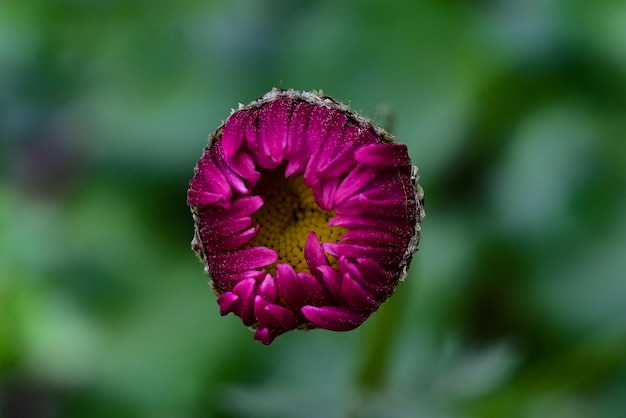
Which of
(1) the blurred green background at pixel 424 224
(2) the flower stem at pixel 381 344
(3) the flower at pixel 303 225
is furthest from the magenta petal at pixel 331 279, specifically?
(1) the blurred green background at pixel 424 224

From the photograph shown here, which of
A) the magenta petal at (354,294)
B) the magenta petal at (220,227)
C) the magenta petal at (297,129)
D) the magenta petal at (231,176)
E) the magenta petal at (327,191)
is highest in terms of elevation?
the magenta petal at (297,129)

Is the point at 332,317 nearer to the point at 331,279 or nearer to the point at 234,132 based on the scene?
the point at 331,279

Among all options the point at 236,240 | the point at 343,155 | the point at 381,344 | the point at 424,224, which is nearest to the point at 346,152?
the point at 343,155

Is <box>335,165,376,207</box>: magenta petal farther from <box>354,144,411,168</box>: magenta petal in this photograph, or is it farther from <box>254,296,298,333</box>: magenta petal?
<box>254,296,298,333</box>: magenta petal

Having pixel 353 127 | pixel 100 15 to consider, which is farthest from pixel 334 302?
pixel 100 15

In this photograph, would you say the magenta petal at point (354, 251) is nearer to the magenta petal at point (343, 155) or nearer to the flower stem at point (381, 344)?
the magenta petal at point (343, 155)

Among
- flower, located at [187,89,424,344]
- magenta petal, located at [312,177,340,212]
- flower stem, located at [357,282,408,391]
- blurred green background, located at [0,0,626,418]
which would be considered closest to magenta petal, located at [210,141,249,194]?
flower, located at [187,89,424,344]

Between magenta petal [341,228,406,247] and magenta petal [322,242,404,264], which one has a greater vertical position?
magenta petal [341,228,406,247]
